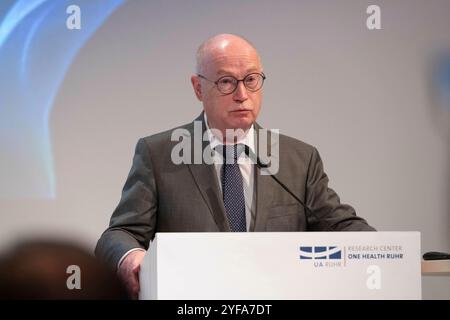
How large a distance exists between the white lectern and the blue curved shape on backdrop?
1.28 meters

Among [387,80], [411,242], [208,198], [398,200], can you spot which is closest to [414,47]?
[387,80]

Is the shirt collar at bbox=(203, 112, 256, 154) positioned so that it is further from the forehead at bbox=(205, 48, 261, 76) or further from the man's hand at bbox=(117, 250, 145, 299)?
the man's hand at bbox=(117, 250, 145, 299)

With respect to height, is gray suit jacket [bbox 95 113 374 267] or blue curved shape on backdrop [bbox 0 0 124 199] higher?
blue curved shape on backdrop [bbox 0 0 124 199]

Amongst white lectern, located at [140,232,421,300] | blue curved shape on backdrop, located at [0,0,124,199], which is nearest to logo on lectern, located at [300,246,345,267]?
white lectern, located at [140,232,421,300]

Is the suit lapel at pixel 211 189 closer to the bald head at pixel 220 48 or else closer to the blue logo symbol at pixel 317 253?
the bald head at pixel 220 48

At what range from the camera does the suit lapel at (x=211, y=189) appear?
3392mm

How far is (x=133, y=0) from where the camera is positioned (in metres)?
3.87

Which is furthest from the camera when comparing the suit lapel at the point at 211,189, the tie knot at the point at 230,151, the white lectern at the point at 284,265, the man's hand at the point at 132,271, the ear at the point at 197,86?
the ear at the point at 197,86

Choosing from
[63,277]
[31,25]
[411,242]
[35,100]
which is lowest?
[63,277]

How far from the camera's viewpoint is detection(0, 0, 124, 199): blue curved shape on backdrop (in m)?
3.78

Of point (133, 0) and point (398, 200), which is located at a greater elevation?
point (133, 0)

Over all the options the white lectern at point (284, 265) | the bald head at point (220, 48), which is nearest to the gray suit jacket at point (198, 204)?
the bald head at point (220, 48)
